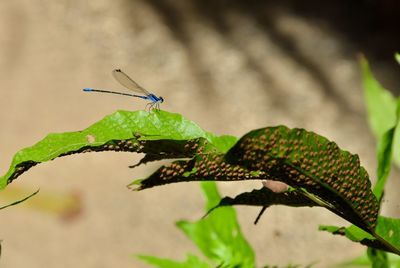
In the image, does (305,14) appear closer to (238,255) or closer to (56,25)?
(56,25)

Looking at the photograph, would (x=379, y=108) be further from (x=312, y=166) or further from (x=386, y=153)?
(x=312, y=166)

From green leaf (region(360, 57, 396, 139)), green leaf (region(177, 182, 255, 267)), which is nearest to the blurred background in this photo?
green leaf (region(360, 57, 396, 139))

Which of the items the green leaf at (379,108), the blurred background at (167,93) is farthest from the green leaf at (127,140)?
the blurred background at (167,93)

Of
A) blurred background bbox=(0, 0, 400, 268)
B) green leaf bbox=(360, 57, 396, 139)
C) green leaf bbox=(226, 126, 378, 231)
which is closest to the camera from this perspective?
green leaf bbox=(226, 126, 378, 231)

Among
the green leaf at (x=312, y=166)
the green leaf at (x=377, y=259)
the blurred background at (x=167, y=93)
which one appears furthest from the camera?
the blurred background at (x=167, y=93)

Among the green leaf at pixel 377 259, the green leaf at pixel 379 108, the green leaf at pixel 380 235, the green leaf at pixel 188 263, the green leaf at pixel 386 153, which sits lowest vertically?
the green leaf at pixel 188 263

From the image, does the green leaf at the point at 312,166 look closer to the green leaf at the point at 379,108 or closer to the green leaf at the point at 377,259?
the green leaf at the point at 377,259

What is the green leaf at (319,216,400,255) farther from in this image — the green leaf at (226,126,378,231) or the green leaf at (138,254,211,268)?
the green leaf at (138,254,211,268)
